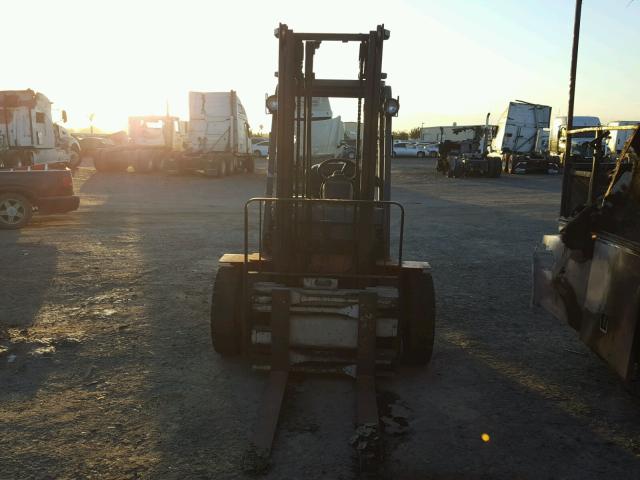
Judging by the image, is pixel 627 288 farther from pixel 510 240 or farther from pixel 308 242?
pixel 510 240

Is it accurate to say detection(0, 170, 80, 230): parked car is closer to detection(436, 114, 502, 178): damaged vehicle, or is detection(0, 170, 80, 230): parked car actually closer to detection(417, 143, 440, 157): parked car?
detection(436, 114, 502, 178): damaged vehicle

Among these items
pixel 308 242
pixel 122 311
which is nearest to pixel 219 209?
pixel 122 311

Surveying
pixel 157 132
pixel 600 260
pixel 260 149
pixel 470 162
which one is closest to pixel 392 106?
pixel 600 260

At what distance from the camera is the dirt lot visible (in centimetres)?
351

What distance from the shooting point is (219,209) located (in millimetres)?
16266

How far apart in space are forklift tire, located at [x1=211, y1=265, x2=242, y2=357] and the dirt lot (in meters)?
0.21

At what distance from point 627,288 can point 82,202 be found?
54.1 feet

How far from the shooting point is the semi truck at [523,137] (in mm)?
33500

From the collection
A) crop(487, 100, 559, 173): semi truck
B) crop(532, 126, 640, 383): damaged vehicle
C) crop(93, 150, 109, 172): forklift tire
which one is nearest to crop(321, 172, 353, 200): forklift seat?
crop(532, 126, 640, 383): damaged vehicle

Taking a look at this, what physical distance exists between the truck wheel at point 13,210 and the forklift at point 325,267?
8.62 meters

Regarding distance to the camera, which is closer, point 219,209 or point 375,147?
point 375,147

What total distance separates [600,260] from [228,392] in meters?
3.12

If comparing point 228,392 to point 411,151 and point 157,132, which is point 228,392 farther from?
point 411,151

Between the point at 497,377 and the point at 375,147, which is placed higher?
Answer: the point at 375,147
